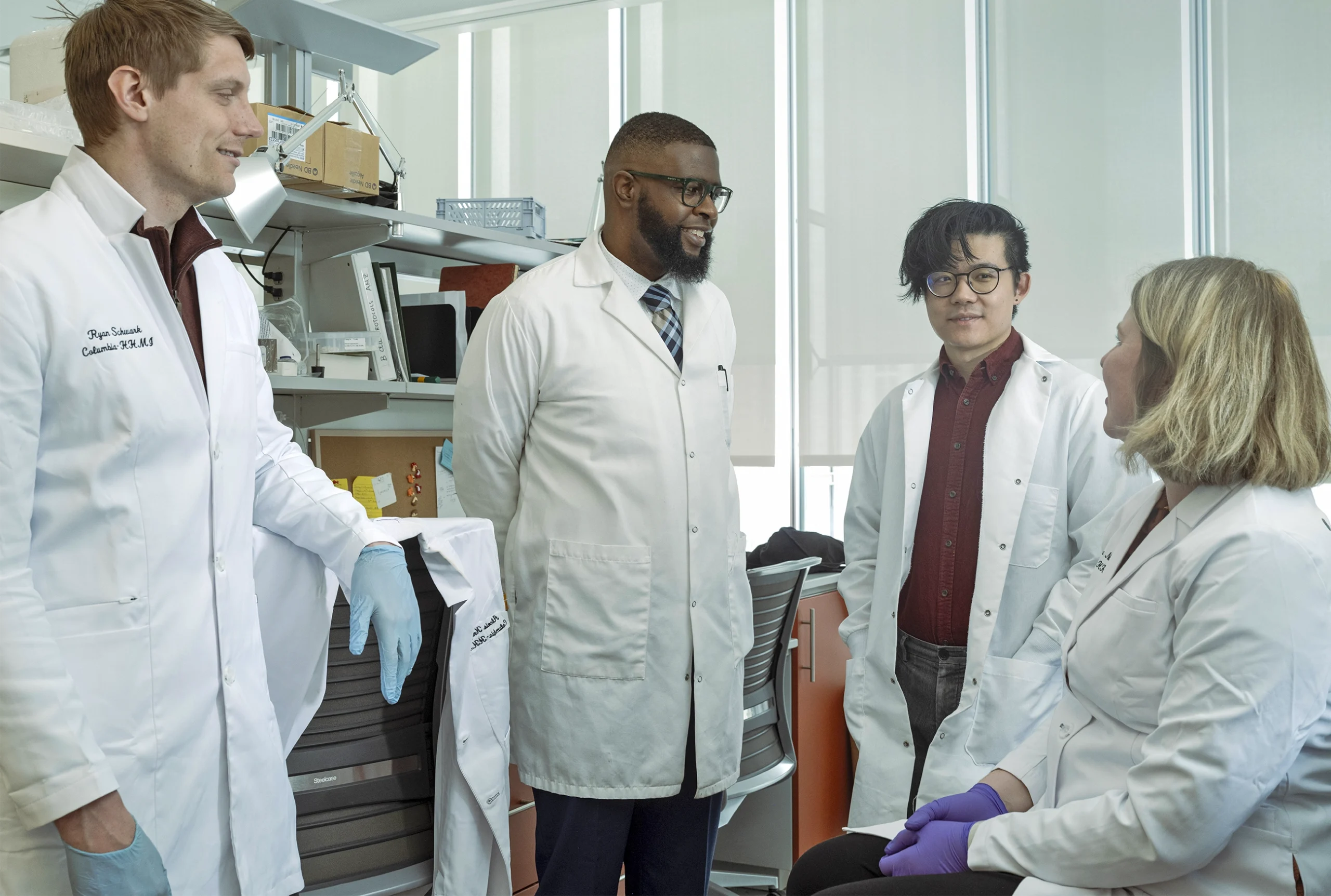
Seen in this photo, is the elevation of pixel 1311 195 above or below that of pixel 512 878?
above

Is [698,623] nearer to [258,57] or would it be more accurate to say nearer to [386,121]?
[258,57]

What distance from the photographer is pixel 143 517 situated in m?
1.12

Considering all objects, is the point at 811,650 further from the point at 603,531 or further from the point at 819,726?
the point at 603,531

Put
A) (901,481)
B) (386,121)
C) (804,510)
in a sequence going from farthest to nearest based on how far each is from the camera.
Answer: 1. (386,121)
2. (804,510)
3. (901,481)

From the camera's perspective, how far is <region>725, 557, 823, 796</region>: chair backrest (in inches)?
91.5

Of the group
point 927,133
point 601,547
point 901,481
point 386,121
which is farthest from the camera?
point 386,121

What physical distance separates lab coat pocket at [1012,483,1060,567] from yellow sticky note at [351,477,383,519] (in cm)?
166

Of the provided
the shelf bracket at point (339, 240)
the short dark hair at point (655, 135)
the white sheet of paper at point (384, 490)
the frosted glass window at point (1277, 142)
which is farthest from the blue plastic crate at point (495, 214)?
the frosted glass window at point (1277, 142)

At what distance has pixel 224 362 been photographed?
1.28 meters

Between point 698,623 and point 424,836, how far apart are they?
1.80ft

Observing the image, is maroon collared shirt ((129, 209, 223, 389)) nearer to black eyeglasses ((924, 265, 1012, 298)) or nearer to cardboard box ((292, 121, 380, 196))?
cardboard box ((292, 121, 380, 196))

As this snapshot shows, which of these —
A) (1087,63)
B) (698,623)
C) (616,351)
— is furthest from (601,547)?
(1087,63)

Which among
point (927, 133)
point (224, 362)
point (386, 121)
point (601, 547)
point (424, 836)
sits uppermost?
point (386, 121)

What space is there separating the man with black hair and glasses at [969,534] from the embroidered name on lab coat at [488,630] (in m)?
0.80
